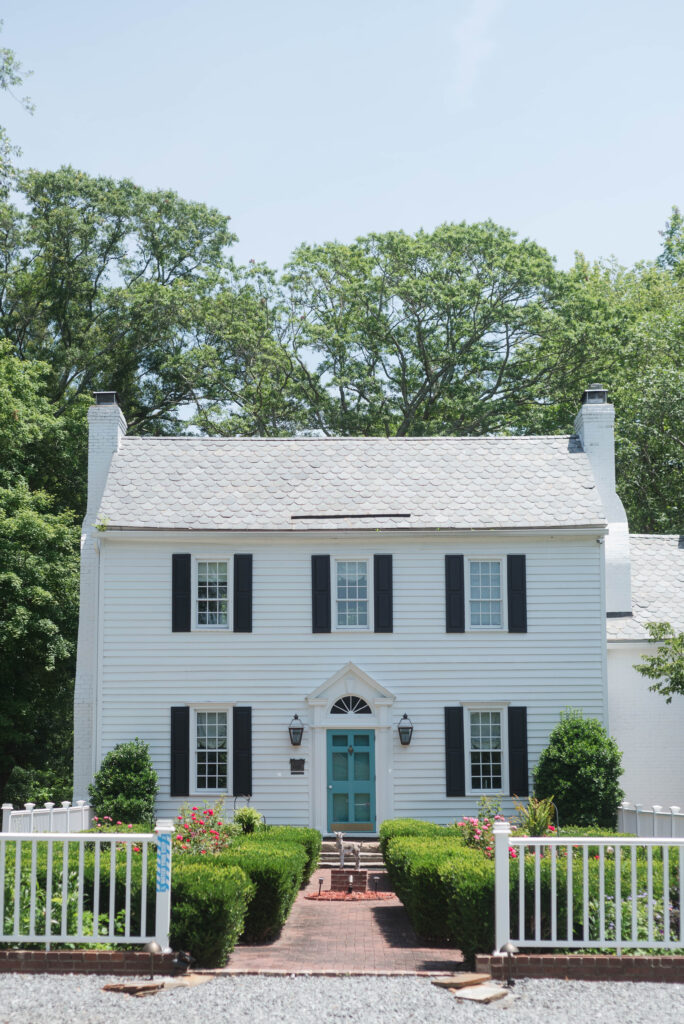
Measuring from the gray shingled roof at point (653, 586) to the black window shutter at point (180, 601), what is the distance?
27.0 ft

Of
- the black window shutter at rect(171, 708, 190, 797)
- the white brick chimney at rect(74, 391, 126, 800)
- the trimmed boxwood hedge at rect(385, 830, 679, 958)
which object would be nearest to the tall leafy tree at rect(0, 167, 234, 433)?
the white brick chimney at rect(74, 391, 126, 800)

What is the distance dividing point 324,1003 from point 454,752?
1279cm

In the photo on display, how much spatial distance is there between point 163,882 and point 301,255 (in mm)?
30518

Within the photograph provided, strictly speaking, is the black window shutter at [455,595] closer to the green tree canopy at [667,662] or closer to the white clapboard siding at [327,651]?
the white clapboard siding at [327,651]

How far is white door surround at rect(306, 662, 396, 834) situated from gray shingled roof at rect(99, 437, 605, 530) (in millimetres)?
2958

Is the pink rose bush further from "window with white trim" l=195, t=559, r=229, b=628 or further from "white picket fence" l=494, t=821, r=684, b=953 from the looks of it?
"window with white trim" l=195, t=559, r=229, b=628

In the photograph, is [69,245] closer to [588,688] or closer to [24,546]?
[24,546]

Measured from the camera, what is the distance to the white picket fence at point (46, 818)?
49.3 feet

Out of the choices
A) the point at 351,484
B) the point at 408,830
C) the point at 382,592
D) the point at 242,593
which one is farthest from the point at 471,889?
the point at 351,484

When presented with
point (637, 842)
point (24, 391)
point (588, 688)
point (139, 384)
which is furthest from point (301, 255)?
point (637, 842)

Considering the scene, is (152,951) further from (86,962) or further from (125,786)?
(125,786)

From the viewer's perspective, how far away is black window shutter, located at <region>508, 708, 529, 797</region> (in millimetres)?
20906

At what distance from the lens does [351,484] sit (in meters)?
23.0

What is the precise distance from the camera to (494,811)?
20.3m
